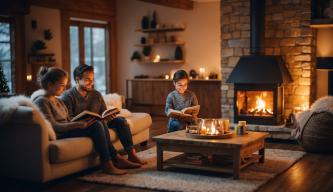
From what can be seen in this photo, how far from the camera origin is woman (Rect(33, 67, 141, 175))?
4.11m

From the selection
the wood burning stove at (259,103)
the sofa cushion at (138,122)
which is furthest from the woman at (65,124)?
the wood burning stove at (259,103)

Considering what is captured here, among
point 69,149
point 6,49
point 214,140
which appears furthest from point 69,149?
point 6,49

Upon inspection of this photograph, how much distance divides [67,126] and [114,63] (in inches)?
Result: 235

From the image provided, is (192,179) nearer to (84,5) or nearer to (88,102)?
(88,102)

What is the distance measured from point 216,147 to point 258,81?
2413 millimetres

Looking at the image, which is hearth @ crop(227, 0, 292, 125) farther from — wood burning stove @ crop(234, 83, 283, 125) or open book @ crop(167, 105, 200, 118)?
open book @ crop(167, 105, 200, 118)

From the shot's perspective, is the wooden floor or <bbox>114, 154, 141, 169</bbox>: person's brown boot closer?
the wooden floor

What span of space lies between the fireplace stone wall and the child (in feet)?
6.56

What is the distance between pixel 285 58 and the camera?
21.8ft

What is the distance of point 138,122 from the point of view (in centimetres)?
550

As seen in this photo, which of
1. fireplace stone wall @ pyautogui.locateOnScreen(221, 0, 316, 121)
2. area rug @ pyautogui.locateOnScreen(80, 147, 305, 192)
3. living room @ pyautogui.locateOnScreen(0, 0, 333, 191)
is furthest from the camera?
fireplace stone wall @ pyautogui.locateOnScreen(221, 0, 316, 121)

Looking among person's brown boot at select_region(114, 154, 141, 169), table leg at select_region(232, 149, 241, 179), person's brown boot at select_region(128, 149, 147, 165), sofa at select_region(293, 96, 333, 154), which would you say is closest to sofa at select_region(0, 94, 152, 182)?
person's brown boot at select_region(114, 154, 141, 169)

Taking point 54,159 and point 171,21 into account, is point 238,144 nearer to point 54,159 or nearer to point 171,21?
point 54,159

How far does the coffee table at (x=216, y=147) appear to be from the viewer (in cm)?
409
